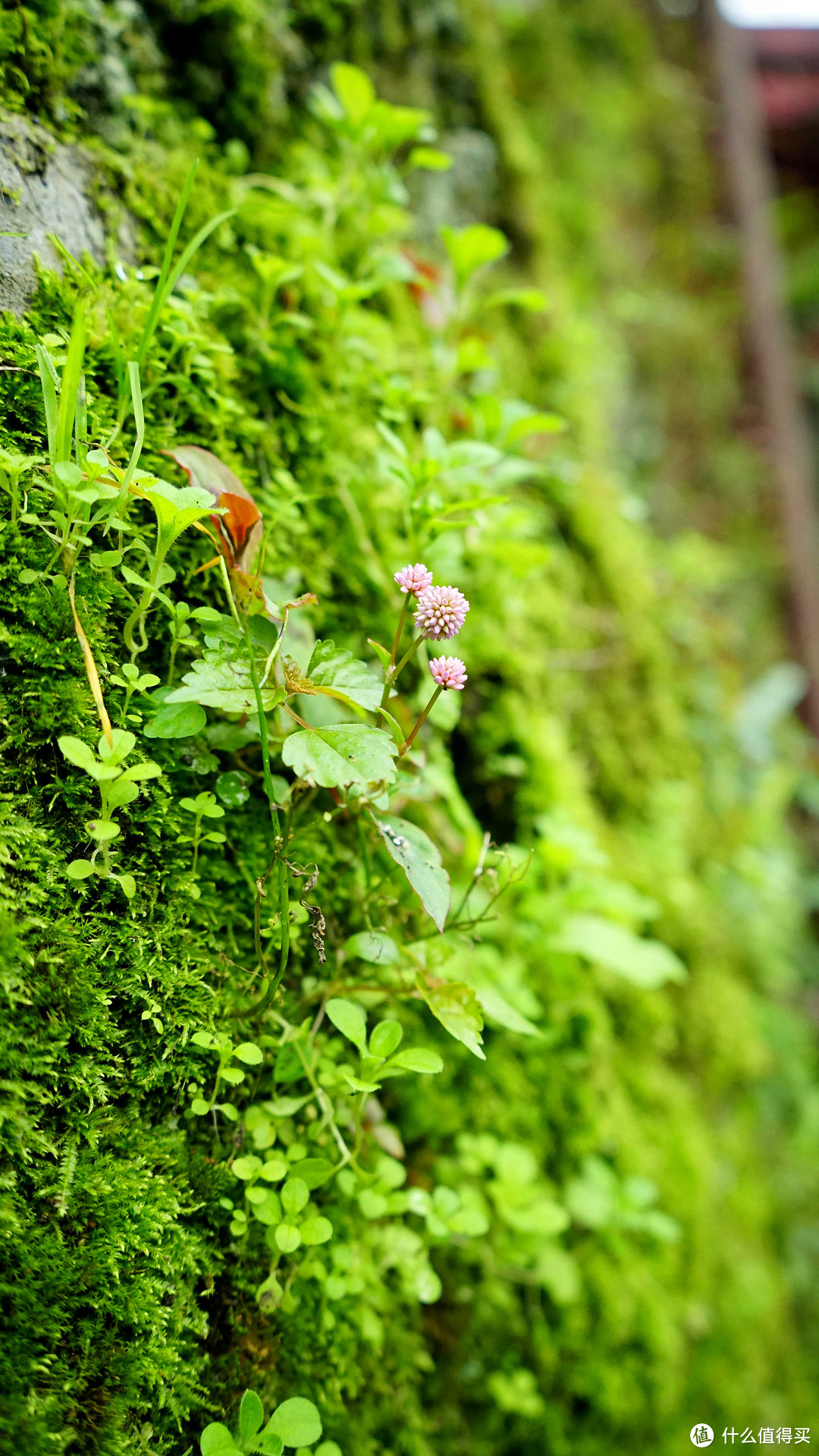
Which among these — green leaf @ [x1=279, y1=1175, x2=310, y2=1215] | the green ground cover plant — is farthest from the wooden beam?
green leaf @ [x1=279, y1=1175, x2=310, y2=1215]

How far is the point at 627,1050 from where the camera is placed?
7.23 feet

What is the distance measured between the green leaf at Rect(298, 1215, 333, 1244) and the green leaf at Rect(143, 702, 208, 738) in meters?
0.65

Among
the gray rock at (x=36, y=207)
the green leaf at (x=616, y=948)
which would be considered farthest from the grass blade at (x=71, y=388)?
the green leaf at (x=616, y=948)

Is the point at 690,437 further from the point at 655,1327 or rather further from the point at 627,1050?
the point at 655,1327

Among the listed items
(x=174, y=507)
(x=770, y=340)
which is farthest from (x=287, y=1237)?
(x=770, y=340)

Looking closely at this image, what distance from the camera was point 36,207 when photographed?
1.20 meters

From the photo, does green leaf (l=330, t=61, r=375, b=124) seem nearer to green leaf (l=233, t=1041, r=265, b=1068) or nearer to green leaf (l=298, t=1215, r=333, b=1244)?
green leaf (l=233, t=1041, r=265, b=1068)

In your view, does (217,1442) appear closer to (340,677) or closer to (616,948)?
(340,677)

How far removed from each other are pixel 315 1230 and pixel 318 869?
0.47 meters

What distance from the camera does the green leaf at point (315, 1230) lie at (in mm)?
982

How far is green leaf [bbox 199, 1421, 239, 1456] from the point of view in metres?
0.88

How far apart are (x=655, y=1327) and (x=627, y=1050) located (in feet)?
2.06

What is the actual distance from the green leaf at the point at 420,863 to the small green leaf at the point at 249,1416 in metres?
0.59

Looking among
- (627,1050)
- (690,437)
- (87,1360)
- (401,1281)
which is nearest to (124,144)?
(87,1360)
